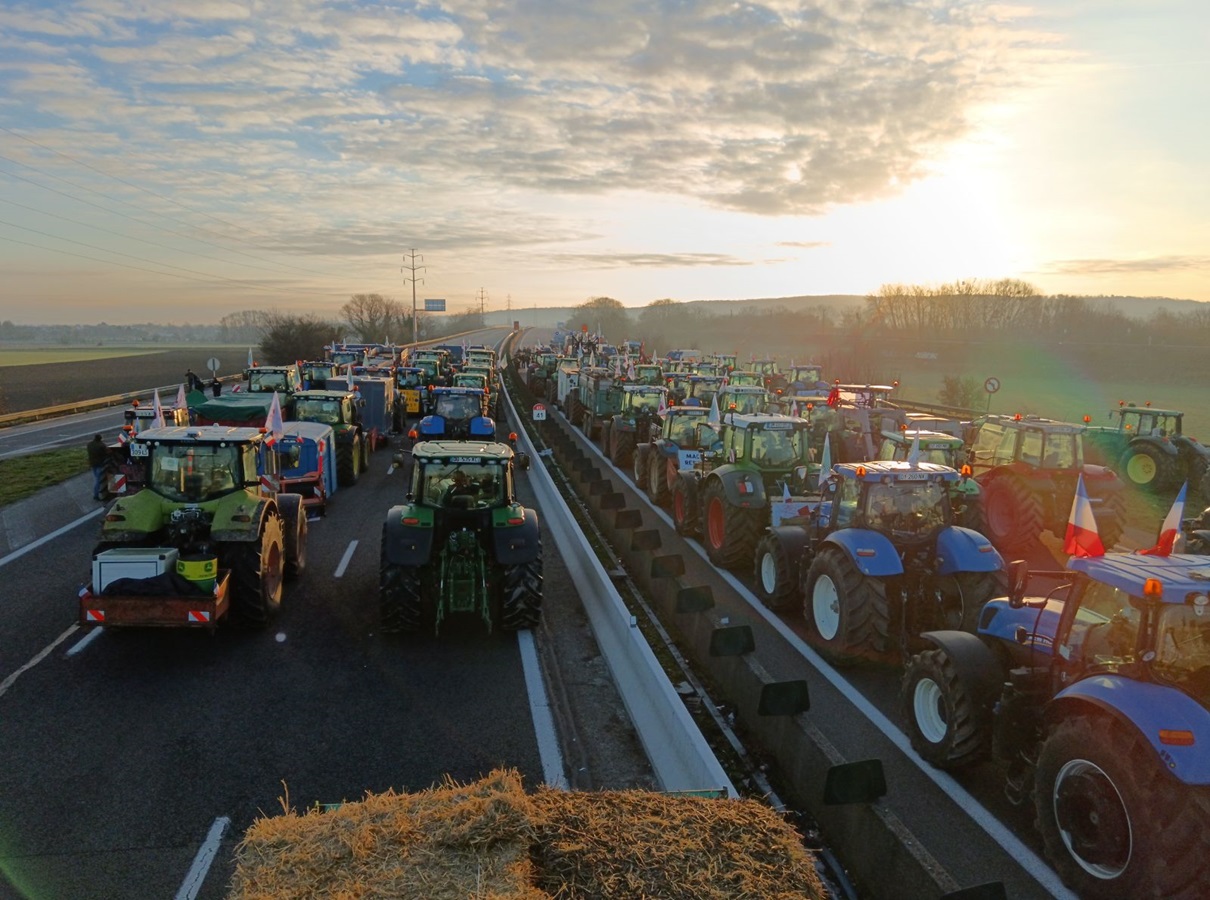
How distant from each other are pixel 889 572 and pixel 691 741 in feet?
10.9

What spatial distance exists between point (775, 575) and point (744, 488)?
218 centimetres

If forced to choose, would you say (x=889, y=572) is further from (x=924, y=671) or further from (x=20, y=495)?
(x=20, y=495)

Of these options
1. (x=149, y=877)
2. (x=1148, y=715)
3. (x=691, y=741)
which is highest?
(x=1148, y=715)

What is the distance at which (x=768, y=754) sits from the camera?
730 cm

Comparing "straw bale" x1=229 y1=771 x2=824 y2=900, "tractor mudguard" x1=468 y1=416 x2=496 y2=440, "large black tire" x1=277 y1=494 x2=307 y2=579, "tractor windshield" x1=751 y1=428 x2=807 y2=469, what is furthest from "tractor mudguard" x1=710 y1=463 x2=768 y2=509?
"tractor mudguard" x1=468 y1=416 x2=496 y2=440

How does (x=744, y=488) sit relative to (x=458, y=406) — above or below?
below

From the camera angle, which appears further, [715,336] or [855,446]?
[715,336]

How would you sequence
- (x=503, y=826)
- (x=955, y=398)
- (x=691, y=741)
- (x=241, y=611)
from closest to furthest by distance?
(x=503, y=826)
(x=691, y=741)
(x=241, y=611)
(x=955, y=398)

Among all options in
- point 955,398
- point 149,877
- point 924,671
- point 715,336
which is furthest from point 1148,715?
point 715,336

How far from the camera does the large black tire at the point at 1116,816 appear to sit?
4684mm

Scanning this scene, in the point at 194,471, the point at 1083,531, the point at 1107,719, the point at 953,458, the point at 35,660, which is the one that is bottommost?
the point at 35,660

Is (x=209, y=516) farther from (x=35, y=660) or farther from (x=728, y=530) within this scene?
(x=728, y=530)

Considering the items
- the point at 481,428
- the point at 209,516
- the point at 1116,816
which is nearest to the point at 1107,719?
the point at 1116,816

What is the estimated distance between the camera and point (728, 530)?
42.1 ft
